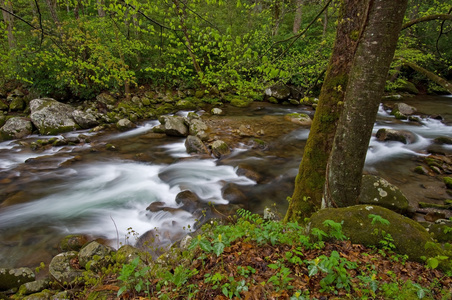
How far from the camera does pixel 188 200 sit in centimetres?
663

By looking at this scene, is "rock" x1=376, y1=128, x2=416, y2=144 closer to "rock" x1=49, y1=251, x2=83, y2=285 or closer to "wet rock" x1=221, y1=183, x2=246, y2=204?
"wet rock" x1=221, y1=183, x2=246, y2=204

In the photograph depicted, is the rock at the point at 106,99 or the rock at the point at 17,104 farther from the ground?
the rock at the point at 106,99

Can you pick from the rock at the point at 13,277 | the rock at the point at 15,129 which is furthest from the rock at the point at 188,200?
the rock at the point at 15,129

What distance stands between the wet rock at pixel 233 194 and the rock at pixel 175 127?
4.86m

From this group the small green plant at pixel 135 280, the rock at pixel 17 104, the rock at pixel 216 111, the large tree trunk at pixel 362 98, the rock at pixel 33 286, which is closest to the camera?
the large tree trunk at pixel 362 98

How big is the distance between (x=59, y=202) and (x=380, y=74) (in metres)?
8.19

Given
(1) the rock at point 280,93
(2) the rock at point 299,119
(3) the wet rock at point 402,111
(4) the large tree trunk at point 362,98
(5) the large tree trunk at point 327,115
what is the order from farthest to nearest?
1. (1) the rock at point 280,93
2. (3) the wet rock at point 402,111
3. (2) the rock at point 299,119
4. (5) the large tree trunk at point 327,115
5. (4) the large tree trunk at point 362,98

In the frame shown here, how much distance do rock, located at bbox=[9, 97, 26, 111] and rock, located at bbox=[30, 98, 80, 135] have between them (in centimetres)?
279

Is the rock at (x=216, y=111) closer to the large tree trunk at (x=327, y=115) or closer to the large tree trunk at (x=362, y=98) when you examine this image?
the large tree trunk at (x=327, y=115)

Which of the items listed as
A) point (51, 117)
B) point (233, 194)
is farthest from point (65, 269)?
point (51, 117)

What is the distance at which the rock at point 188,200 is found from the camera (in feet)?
21.0

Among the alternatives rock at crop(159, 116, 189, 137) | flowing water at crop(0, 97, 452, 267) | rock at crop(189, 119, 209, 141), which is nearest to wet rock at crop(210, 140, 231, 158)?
flowing water at crop(0, 97, 452, 267)

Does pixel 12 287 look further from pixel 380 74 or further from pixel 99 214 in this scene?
pixel 380 74

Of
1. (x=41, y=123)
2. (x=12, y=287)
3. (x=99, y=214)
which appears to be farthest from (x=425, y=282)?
(x=41, y=123)
